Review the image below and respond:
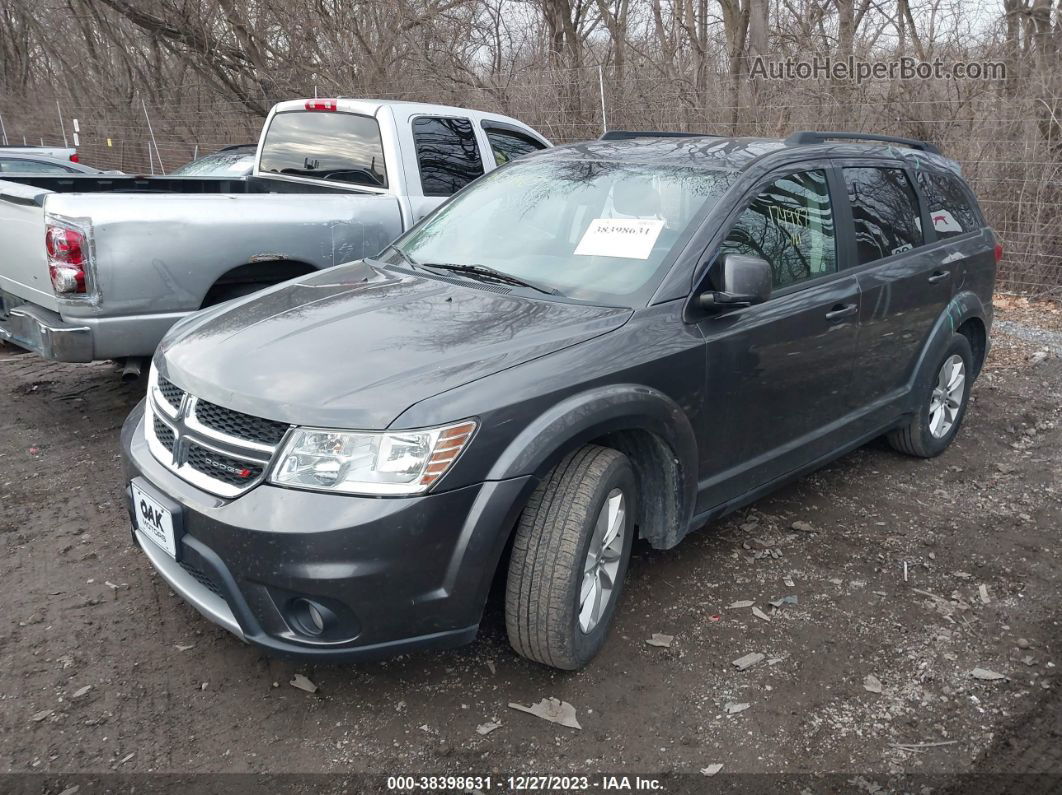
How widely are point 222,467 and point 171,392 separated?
51 cm

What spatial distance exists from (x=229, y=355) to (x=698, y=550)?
→ 2222 millimetres

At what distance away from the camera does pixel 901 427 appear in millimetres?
4855

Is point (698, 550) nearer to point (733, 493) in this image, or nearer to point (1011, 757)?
point (733, 493)

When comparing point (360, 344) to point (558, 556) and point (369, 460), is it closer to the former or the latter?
point (369, 460)

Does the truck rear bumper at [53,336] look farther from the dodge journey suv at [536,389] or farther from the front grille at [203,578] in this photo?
the front grille at [203,578]

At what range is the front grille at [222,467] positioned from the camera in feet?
8.57

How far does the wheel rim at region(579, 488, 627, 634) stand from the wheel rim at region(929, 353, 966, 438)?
2603 mm

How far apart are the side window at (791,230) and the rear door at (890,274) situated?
170mm

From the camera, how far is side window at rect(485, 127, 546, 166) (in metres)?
6.61

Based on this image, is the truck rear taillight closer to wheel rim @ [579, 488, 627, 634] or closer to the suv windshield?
the suv windshield

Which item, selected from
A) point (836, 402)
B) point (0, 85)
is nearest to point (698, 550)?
point (836, 402)

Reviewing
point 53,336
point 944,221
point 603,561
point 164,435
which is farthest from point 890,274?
point 53,336

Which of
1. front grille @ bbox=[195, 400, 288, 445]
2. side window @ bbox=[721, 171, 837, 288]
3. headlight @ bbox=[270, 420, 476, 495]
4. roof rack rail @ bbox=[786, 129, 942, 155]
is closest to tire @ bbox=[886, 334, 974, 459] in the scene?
roof rack rail @ bbox=[786, 129, 942, 155]

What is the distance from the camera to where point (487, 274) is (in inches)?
139
